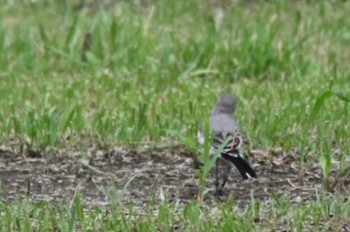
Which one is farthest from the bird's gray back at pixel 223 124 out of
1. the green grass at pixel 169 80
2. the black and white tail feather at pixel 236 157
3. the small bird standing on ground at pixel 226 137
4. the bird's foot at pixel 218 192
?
the green grass at pixel 169 80

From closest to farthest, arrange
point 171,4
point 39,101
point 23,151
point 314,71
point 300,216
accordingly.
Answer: point 300,216 → point 23,151 → point 39,101 → point 314,71 → point 171,4

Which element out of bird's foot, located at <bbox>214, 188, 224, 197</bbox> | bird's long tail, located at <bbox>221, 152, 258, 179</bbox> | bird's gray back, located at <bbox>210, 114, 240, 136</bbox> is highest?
bird's gray back, located at <bbox>210, 114, 240, 136</bbox>

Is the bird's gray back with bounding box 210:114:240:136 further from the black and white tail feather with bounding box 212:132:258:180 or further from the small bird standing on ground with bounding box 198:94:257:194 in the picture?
the black and white tail feather with bounding box 212:132:258:180

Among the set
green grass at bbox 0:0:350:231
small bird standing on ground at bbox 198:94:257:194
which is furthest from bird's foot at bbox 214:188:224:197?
green grass at bbox 0:0:350:231

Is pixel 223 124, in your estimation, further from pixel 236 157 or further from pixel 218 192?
pixel 236 157

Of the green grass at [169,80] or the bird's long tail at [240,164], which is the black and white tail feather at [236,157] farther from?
the green grass at [169,80]

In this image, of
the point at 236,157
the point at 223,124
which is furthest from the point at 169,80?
the point at 236,157

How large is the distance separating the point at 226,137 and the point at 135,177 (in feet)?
2.37

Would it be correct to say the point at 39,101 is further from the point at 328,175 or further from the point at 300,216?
the point at 300,216

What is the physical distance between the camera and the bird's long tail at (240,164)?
536 centimetres

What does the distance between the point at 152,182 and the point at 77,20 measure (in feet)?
13.2

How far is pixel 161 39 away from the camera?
9.12 m

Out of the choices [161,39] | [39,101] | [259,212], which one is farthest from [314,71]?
[259,212]

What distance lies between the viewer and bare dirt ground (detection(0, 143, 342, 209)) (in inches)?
226
